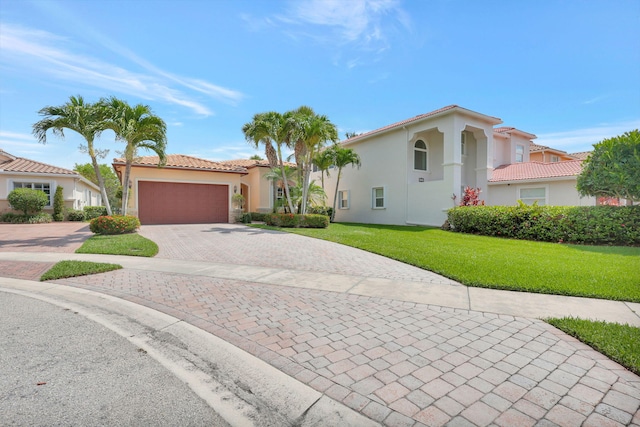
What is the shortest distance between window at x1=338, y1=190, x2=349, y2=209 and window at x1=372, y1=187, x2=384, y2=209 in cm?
314

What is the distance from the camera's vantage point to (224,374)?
292cm

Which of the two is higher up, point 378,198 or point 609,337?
point 378,198

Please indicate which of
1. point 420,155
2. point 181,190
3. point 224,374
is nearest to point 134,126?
point 181,190

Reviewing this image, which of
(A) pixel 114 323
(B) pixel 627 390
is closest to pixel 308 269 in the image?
(A) pixel 114 323

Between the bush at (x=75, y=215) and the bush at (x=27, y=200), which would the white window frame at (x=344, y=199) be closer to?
the bush at (x=75, y=215)

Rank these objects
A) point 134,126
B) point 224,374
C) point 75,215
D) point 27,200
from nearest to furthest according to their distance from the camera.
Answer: point 224,374 → point 134,126 → point 27,200 → point 75,215

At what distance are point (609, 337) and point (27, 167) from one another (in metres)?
31.1

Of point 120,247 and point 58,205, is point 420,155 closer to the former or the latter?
point 120,247

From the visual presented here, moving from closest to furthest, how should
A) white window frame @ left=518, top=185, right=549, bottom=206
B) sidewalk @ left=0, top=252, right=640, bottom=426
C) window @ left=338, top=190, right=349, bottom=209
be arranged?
sidewalk @ left=0, top=252, right=640, bottom=426, white window frame @ left=518, top=185, right=549, bottom=206, window @ left=338, top=190, right=349, bottom=209

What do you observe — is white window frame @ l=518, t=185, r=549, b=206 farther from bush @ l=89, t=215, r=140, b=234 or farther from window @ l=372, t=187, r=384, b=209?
bush @ l=89, t=215, r=140, b=234

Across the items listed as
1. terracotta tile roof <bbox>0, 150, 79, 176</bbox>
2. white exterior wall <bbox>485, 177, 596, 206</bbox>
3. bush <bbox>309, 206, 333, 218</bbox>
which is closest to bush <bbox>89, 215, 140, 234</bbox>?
bush <bbox>309, 206, 333, 218</bbox>

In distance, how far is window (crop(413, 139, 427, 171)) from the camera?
1989cm

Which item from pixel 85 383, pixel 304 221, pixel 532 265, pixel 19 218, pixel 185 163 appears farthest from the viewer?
pixel 185 163

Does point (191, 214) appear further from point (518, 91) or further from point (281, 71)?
point (518, 91)
